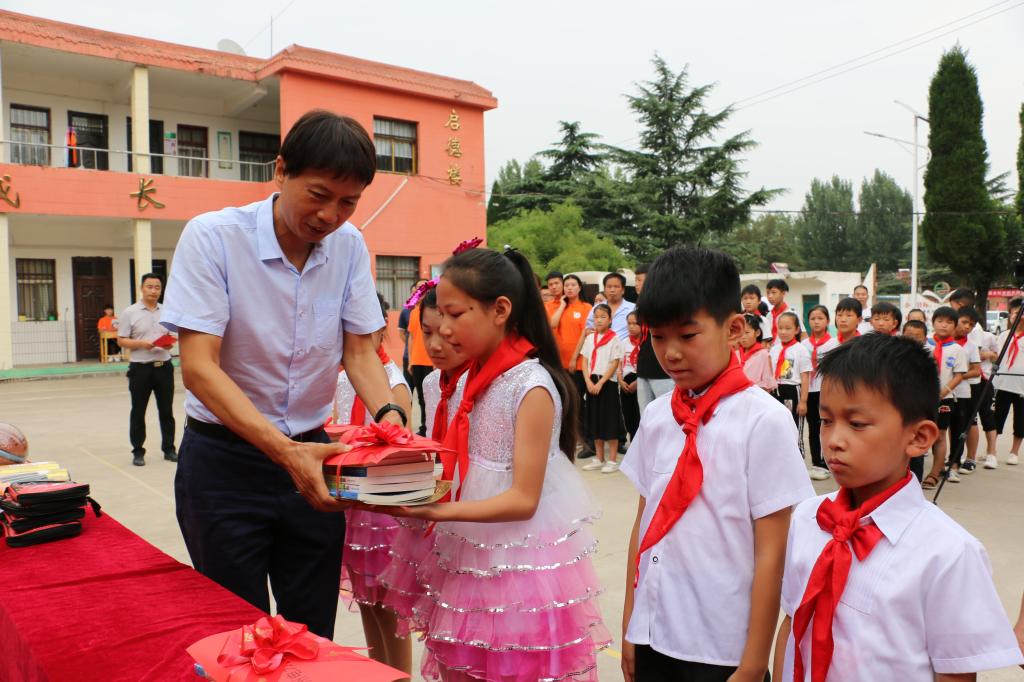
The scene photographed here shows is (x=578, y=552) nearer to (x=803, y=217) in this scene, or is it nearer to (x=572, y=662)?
(x=572, y=662)

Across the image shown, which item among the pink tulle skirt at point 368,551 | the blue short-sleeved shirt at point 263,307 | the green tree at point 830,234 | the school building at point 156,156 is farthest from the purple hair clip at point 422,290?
the green tree at point 830,234

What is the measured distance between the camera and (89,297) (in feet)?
57.6

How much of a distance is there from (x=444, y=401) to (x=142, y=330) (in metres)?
5.68

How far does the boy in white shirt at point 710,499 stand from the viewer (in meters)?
1.60

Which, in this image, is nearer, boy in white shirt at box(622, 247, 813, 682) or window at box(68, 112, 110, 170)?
boy in white shirt at box(622, 247, 813, 682)

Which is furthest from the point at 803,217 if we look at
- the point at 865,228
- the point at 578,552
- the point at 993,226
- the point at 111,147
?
the point at 578,552

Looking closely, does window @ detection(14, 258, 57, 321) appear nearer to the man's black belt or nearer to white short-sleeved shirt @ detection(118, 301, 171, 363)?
white short-sleeved shirt @ detection(118, 301, 171, 363)

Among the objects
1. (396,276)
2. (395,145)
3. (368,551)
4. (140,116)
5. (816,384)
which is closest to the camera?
(368,551)

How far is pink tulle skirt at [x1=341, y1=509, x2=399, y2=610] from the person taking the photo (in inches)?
90.9

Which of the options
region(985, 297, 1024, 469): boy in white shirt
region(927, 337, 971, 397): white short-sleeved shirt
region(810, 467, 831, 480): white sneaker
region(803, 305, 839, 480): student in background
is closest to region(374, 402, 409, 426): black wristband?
region(803, 305, 839, 480): student in background

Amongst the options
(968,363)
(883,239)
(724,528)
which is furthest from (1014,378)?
(883,239)

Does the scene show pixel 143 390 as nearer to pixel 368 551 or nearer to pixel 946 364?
pixel 368 551

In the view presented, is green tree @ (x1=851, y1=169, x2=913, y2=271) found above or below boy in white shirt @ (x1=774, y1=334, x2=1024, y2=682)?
above

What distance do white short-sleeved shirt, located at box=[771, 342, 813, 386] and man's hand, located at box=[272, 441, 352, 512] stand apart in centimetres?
550
